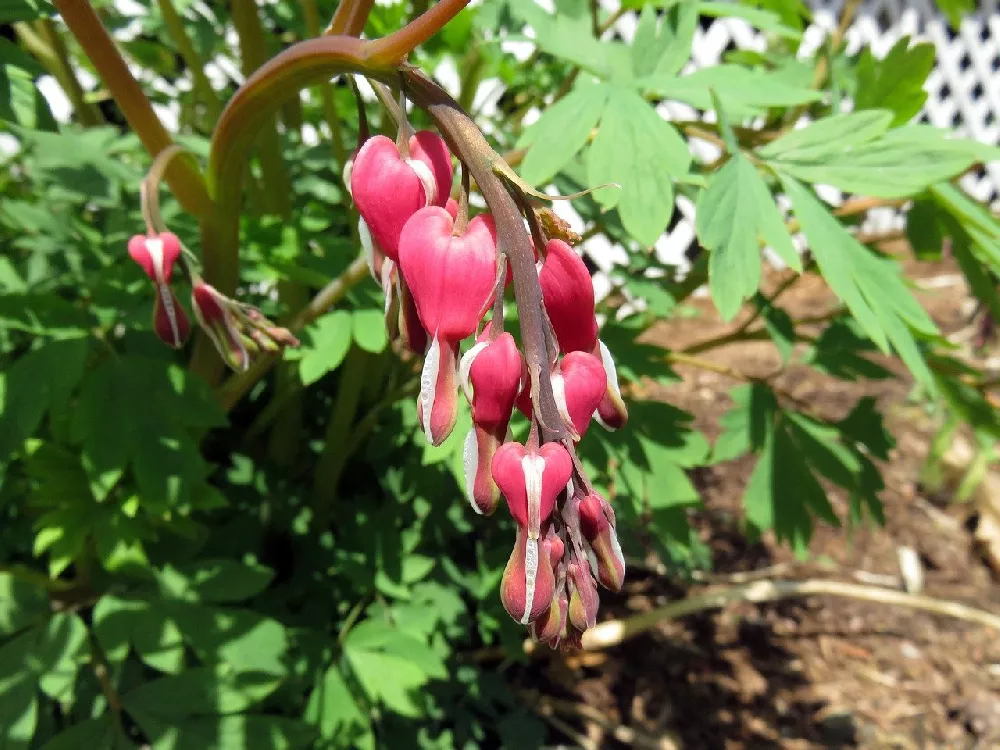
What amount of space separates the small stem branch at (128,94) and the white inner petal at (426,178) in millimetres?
469

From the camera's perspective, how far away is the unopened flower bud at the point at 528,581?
49cm

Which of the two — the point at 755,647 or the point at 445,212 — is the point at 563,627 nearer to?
the point at 445,212

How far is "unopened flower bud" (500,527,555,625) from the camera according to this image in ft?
1.61

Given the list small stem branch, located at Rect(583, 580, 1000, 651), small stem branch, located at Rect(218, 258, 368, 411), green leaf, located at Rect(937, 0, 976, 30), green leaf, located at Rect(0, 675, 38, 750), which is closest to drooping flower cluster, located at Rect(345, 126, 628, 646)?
small stem branch, located at Rect(218, 258, 368, 411)

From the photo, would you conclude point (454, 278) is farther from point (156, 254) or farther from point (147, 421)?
point (147, 421)

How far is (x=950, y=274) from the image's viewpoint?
4.75m

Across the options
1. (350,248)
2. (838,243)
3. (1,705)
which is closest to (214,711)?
(1,705)

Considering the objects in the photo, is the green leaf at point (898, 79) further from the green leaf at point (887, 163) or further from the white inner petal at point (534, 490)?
the white inner petal at point (534, 490)

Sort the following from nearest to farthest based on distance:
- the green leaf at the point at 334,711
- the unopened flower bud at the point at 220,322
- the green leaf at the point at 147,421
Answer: the unopened flower bud at the point at 220,322 < the green leaf at the point at 147,421 < the green leaf at the point at 334,711

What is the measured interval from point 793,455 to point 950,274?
3849 mm

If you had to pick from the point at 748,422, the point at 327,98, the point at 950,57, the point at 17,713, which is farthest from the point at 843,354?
the point at 950,57

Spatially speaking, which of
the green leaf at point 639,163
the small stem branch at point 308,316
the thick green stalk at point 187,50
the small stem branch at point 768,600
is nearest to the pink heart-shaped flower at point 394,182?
the green leaf at point 639,163

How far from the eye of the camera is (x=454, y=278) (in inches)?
20.4

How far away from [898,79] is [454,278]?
3.55 ft
